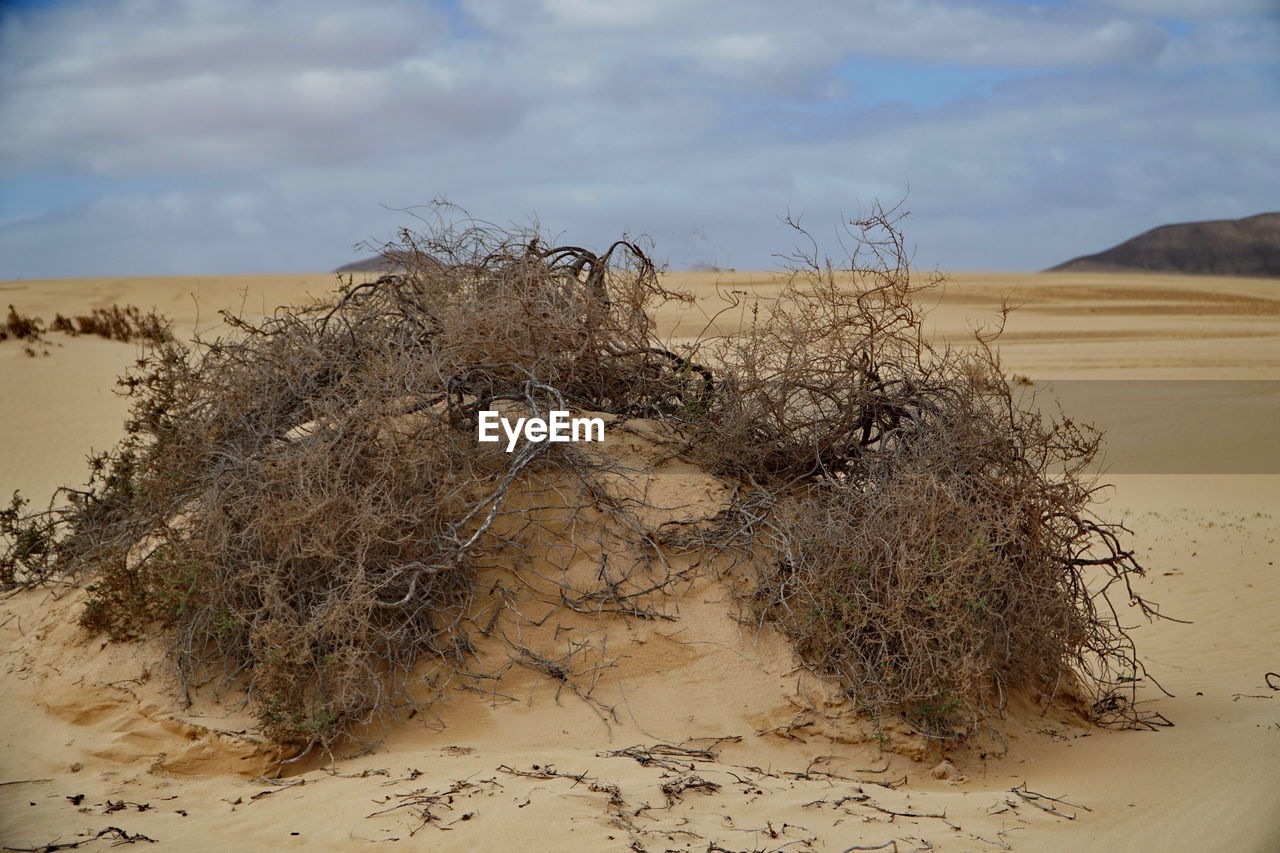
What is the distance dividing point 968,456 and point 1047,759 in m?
1.73

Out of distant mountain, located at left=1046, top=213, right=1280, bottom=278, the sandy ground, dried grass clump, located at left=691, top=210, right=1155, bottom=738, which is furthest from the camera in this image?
distant mountain, located at left=1046, top=213, right=1280, bottom=278

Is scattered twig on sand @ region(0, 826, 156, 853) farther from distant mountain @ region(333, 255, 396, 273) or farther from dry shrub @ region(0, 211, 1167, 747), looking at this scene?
distant mountain @ region(333, 255, 396, 273)

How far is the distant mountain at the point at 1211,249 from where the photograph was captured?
3469cm

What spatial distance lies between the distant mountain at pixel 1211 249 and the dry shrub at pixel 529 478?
33.4 metres

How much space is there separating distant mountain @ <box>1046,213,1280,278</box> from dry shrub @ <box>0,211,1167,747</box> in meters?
33.4

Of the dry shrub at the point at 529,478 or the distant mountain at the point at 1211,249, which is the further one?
the distant mountain at the point at 1211,249

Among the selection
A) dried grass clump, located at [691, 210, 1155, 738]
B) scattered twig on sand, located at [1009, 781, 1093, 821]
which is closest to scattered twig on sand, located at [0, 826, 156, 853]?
dried grass clump, located at [691, 210, 1155, 738]

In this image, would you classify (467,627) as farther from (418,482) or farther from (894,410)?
(894,410)

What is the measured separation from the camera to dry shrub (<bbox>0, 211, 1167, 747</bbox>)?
5523mm

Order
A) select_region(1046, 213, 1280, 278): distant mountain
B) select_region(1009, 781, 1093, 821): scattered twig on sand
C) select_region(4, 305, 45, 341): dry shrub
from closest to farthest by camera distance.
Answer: select_region(1009, 781, 1093, 821): scattered twig on sand < select_region(4, 305, 45, 341): dry shrub < select_region(1046, 213, 1280, 278): distant mountain

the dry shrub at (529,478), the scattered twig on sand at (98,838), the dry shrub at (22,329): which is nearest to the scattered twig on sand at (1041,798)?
the dry shrub at (529,478)

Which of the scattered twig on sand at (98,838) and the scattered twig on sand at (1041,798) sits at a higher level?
the scattered twig on sand at (98,838)

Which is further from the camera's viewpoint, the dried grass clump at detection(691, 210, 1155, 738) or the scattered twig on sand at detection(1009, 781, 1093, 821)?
the dried grass clump at detection(691, 210, 1155, 738)

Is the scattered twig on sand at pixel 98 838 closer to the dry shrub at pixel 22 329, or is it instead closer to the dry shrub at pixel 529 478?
the dry shrub at pixel 529 478
